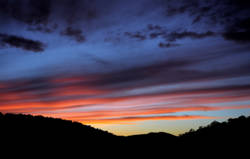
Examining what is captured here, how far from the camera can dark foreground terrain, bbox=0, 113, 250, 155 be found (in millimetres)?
27638

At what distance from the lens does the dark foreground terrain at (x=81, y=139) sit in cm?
2764

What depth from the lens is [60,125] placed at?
37.6m

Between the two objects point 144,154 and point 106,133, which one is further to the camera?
point 106,133

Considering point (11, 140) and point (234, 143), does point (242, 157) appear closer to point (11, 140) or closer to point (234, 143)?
point (234, 143)

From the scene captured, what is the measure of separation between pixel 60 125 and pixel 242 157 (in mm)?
28030

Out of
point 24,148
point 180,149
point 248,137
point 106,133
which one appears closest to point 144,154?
point 180,149

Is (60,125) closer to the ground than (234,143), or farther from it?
farther from it

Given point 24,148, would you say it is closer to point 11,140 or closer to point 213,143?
point 11,140

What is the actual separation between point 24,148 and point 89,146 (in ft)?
29.7

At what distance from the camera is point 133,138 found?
42.2 metres

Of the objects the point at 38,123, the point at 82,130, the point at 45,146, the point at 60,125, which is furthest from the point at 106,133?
the point at 45,146

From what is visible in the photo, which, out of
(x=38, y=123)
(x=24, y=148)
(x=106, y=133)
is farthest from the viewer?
(x=106, y=133)

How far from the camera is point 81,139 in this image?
33.8 m

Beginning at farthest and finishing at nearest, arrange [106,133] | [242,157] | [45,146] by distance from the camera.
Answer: [106,133] < [242,157] < [45,146]
